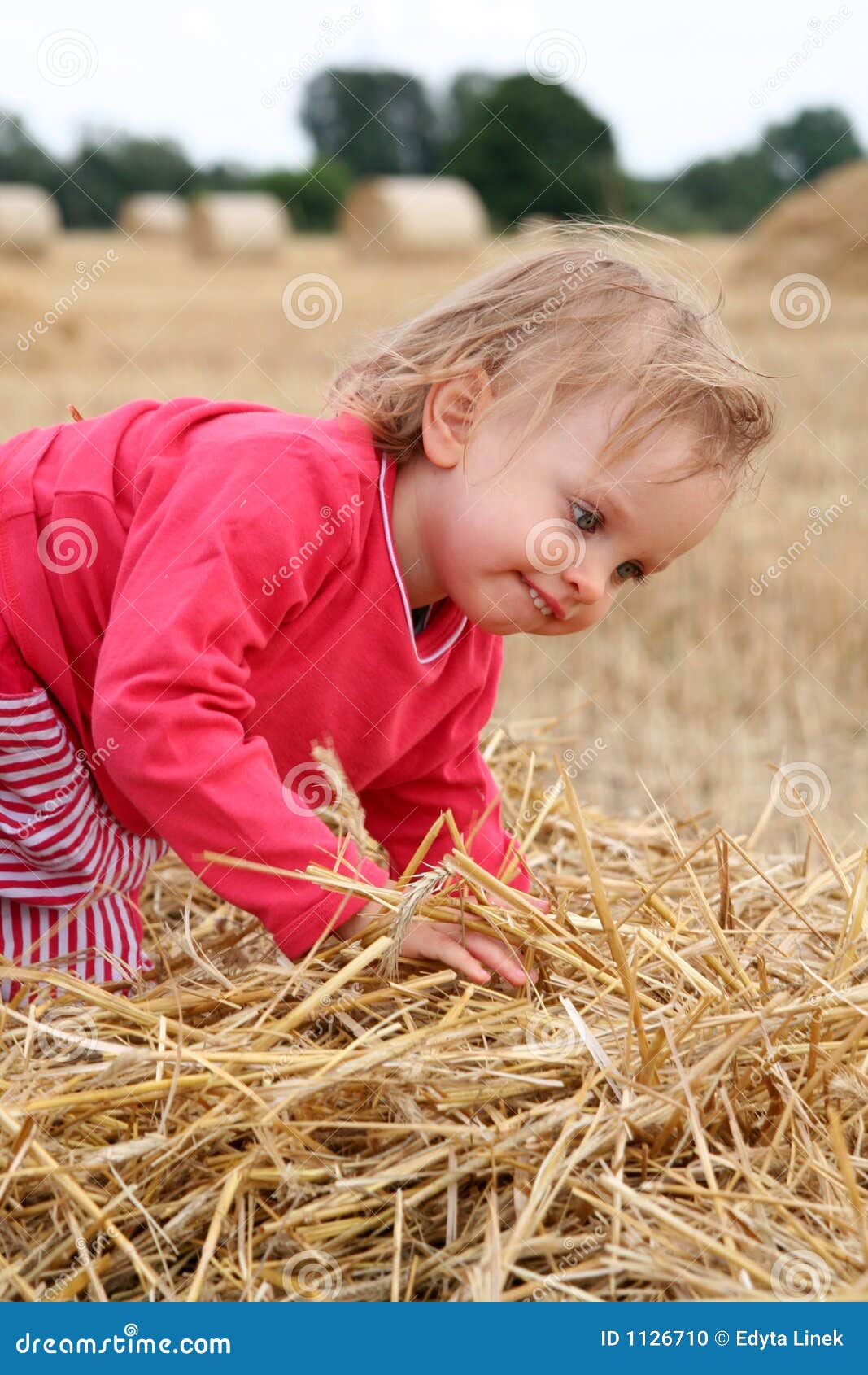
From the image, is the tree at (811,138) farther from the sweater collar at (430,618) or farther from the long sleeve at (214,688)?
the long sleeve at (214,688)

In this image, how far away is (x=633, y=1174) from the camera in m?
1.20

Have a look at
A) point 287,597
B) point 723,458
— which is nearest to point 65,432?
point 287,597

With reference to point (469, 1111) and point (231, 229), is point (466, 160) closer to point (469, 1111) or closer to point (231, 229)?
point (231, 229)

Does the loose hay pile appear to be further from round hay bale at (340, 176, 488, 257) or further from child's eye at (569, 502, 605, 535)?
round hay bale at (340, 176, 488, 257)

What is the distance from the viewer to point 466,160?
881 inches

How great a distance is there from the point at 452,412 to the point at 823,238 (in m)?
10.5

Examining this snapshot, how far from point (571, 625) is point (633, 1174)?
24.1 inches

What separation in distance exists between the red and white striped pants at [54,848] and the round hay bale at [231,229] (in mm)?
14085

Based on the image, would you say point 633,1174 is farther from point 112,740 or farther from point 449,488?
point 449,488

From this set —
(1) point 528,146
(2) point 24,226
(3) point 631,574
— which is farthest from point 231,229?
(3) point 631,574

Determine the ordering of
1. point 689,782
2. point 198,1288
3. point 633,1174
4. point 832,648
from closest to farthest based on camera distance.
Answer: point 198,1288 < point 633,1174 < point 689,782 < point 832,648

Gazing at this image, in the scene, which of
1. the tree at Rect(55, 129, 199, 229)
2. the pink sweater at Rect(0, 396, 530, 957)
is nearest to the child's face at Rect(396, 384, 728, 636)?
the pink sweater at Rect(0, 396, 530, 957)

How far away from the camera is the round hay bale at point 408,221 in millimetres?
13922

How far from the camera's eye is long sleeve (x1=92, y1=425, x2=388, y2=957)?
1.35 metres
